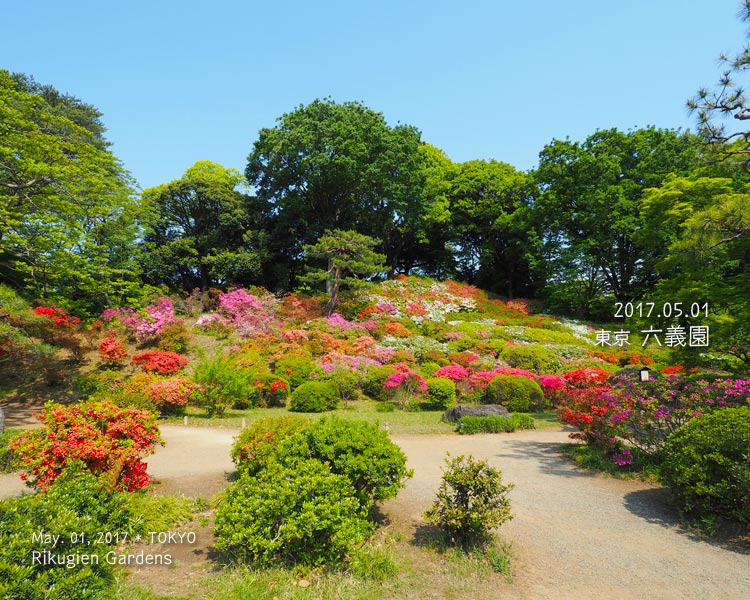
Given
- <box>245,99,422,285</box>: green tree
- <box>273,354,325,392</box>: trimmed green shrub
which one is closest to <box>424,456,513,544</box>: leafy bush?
<box>273,354,325,392</box>: trimmed green shrub

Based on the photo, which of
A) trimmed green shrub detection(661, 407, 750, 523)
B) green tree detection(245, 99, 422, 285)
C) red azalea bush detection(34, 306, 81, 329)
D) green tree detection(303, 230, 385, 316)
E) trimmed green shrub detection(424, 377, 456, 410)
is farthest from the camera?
green tree detection(245, 99, 422, 285)

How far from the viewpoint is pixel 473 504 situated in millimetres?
4238

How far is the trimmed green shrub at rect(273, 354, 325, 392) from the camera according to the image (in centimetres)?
1439

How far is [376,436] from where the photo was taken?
481 centimetres

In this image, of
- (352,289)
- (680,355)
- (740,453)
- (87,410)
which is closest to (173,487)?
(87,410)

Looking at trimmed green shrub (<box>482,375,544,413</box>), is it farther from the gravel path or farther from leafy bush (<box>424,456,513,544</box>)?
leafy bush (<box>424,456,513,544</box>)

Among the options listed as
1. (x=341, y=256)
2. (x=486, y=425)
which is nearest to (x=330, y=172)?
(x=341, y=256)

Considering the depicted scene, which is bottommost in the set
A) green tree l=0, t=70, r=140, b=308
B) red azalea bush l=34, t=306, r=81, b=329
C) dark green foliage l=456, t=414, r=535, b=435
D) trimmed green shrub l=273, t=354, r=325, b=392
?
dark green foliage l=456, t=414, r=535, b=435

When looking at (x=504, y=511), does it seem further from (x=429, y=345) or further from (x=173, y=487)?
(x=429, y=345)

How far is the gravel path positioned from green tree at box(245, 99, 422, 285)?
774 inches

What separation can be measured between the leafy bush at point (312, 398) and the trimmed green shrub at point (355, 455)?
8048mm

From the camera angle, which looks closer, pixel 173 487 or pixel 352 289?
pixel 173 487

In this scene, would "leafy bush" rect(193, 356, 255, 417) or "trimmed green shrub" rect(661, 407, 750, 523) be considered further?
"leafy bush" rect(193, 356, 255, 417)

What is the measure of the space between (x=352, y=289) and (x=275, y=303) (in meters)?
4.97
